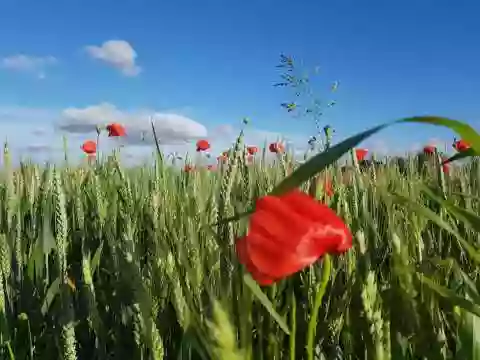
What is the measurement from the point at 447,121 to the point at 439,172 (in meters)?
0.83

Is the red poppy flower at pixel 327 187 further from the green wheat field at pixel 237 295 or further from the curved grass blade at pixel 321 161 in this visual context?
the curved grass blade at pixel 321 161

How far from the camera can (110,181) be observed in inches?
76.4

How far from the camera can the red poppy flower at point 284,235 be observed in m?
0.44

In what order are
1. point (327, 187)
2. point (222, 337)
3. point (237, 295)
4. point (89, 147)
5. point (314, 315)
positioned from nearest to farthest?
point (222, 337) → point (314, 315) → point (237, 295) → point (327, 187) → point (89, 147)

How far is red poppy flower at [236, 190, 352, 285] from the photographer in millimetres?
444

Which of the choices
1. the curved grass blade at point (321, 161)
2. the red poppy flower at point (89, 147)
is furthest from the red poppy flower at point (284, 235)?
the red poppy flower at point (89, 147)

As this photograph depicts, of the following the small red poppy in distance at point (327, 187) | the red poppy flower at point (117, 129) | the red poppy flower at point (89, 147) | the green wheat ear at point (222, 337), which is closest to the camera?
the green wheat ear at point (222, 337)

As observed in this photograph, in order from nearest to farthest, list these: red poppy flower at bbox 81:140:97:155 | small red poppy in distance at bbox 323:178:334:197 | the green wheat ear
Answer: the green wheat ear
small red poppy in distance at bbox 323:178:334:197
red poppy flower at bbox 81:140:97:155

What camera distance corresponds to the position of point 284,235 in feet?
1.46

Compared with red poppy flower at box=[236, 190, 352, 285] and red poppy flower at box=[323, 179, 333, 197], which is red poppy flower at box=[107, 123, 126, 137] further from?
red poppy flower at box=[236, 190, 352, 285]

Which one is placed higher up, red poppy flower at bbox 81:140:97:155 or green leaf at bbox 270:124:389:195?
red poppy flower at bbox 81:140:97:155

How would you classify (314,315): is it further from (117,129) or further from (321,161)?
(117,129)

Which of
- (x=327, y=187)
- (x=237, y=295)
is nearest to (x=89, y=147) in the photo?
(x=327, y=187)

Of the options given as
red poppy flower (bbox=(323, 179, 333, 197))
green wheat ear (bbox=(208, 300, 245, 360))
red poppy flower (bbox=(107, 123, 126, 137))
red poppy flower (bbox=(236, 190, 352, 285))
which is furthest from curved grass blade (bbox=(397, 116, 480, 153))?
red poppy flower (bbox=(107, 123, 126, 137))
